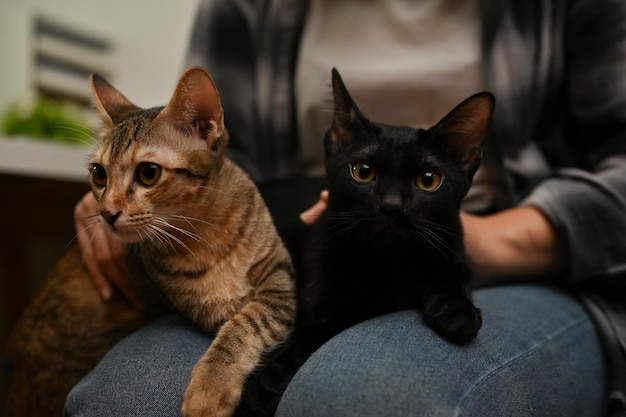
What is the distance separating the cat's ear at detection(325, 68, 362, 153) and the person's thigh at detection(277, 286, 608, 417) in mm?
333

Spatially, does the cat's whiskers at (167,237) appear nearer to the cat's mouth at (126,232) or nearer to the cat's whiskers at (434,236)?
the cat's mouth at (126,232)

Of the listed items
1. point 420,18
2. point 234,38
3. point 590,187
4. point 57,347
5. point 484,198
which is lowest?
Answer: point 57,347

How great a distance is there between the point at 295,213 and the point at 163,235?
0.34 meters

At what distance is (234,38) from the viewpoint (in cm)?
149

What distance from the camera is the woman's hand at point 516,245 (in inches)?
41.7

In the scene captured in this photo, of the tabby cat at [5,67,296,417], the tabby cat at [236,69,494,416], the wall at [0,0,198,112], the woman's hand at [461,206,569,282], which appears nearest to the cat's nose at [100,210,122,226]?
the tabby cat at [5,67,296,417]

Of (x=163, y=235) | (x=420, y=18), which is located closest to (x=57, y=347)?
(x=163, y=235)

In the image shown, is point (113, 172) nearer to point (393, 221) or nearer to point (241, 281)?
point (241, 281)

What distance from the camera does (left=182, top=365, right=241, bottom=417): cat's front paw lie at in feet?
Answer: 2.40

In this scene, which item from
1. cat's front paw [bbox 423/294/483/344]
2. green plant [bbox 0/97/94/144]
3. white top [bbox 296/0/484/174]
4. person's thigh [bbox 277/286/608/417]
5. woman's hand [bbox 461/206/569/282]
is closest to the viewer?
person's thigh [bbox 277/286/608/417]

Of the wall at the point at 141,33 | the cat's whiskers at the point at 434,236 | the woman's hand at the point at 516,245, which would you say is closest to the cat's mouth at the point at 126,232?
the cat's whiskers at the point at 434,236

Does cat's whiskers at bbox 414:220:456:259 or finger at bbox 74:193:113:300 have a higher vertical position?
cat's whiskers at bbox 414:220:456:259

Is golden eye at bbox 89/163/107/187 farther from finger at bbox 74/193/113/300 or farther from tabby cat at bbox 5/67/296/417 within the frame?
finger at bbox 74/193/113/300

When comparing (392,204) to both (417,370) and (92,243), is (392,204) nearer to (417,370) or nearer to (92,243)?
(417,370)
